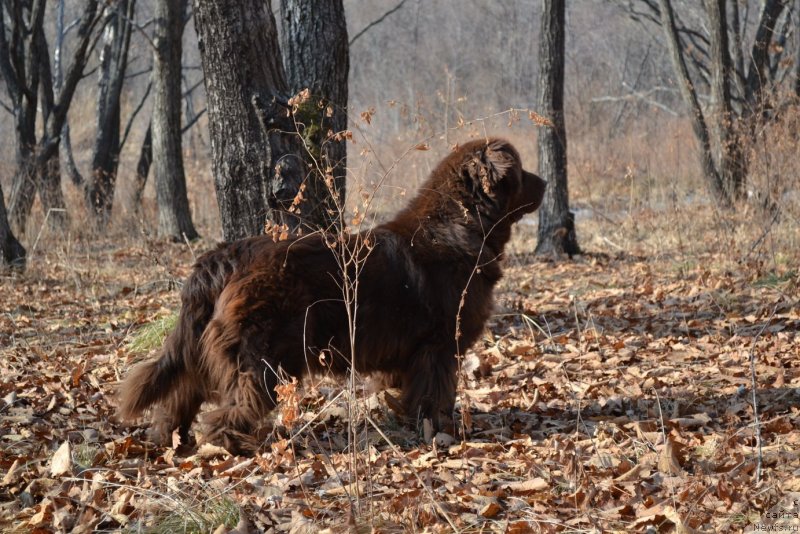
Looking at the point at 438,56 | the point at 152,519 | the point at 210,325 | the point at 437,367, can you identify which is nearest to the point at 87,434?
the point at 210,325

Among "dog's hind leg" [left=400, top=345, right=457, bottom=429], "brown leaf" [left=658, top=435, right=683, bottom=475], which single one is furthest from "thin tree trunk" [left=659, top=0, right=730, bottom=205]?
"brown leaf" [left=658, top=435, right=683, bottom=475]

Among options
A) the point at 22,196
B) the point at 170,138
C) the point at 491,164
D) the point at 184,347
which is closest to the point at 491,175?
the point at 491,164

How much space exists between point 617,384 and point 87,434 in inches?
134

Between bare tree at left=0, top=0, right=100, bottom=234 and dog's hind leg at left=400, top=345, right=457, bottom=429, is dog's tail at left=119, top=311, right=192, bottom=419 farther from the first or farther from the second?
bare tree at left=0, top=0, right=100, bottom=234

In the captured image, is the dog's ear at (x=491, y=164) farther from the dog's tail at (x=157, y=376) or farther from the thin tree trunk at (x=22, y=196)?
the thin tree trunk at (x=22, y=196)

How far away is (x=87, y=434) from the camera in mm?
4613

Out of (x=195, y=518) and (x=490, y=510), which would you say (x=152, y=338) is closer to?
(x=195, y=518)

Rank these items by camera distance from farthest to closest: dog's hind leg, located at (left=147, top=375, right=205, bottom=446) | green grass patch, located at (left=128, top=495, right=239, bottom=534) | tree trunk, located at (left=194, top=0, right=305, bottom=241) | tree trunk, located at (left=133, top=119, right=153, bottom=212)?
1. tree trunk, located at (left=133, top=119, right=153, bottom=212)
2. tree trunk, located at (left=194, top=0, right=305, bottom=241)
3. dog's hind leg, located at (left=147, top=375, right=205, bottom=446)
4. green grass patch, located at (left=128, top=495, right=239, bottom=534)

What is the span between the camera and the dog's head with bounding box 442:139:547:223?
4977 millimetres

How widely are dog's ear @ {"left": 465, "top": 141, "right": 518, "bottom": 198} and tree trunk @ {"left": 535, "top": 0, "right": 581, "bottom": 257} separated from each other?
6190mm

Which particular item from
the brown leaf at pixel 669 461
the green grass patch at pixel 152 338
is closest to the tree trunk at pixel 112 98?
the green grass patch at pixel 152 338

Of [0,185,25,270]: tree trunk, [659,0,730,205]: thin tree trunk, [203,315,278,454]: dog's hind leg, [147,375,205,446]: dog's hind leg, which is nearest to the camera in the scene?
[203,315,278,454]: dog's hind leg

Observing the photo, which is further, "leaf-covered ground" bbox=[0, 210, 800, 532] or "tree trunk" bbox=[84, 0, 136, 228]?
"tree trunk" bbox=[84, 0, 136, 228]

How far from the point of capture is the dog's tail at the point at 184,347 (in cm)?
437
